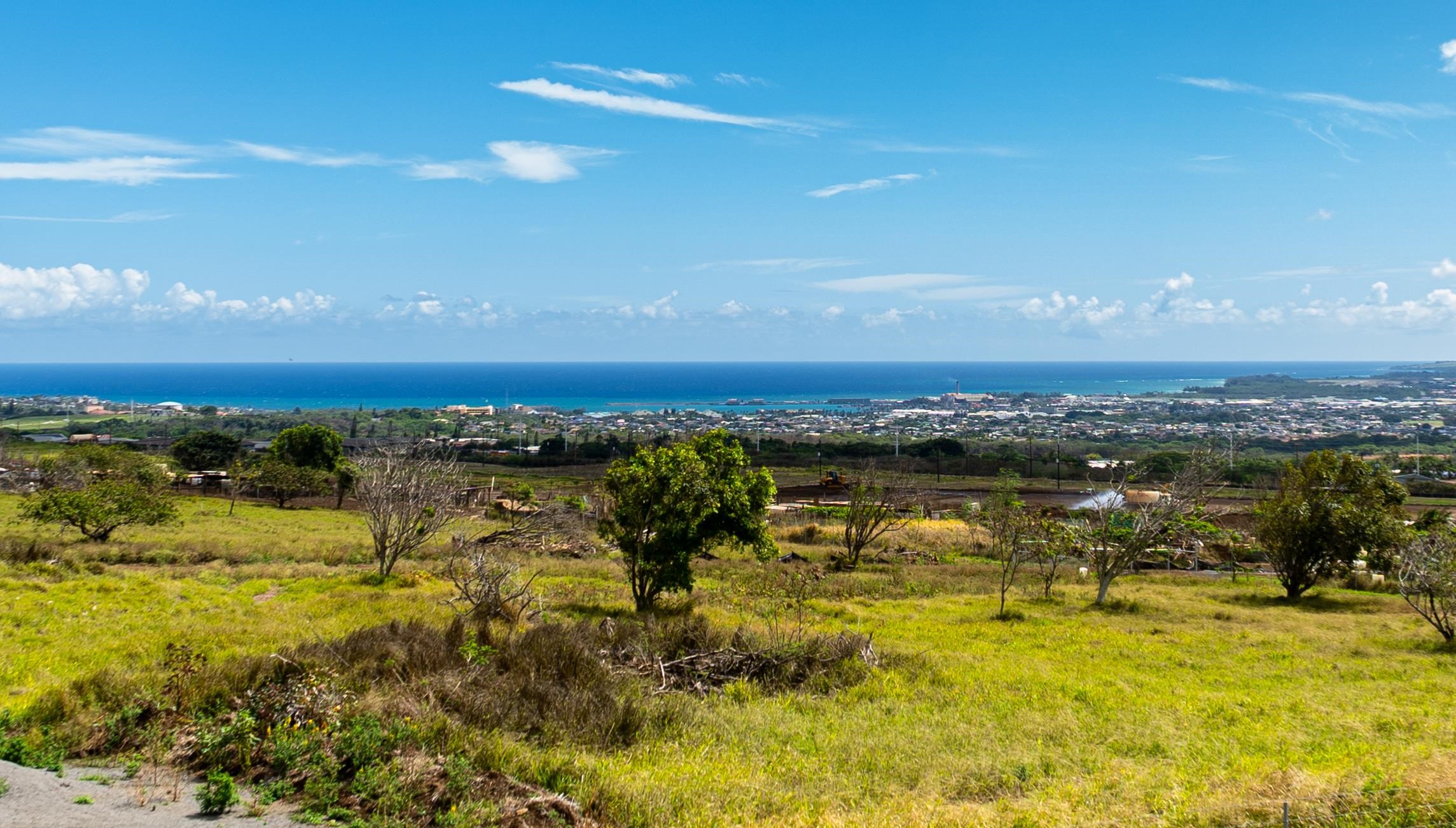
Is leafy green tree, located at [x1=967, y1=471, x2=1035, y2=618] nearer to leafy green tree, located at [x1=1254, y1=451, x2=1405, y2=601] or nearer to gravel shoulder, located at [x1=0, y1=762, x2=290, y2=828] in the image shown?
leafy green tree, located at [x1=1254, y1=451, x2=1405, y2=601]

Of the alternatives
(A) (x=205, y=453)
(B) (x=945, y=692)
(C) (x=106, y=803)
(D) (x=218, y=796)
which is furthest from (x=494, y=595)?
(A) (x=205, y=453)

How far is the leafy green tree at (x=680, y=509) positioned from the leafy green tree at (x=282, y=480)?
105ft

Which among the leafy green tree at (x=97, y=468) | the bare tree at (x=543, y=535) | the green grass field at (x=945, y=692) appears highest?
the leafy green tree at (x=97, y=468)

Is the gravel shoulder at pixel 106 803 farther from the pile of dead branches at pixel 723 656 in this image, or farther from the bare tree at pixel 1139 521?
the bare tree at pixel 1139 521

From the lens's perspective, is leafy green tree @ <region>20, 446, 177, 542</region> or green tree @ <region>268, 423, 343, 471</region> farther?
green tree @ <region>268, 423, 343, 471</region>

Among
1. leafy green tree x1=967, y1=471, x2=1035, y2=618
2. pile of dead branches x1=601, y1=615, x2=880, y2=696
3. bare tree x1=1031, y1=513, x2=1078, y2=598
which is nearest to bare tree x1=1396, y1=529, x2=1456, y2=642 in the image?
bare tree x1=1031, y1=513, x2=1078, y2=598

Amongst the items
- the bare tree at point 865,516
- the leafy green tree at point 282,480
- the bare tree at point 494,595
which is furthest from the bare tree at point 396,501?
the leafy green tree at point 282,480

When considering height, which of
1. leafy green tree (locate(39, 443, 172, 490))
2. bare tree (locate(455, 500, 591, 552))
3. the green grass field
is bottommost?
bare tree (locate(455, 500, 591, 552))

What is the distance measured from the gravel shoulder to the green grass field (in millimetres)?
2240

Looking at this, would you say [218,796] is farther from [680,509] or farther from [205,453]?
[205,453]

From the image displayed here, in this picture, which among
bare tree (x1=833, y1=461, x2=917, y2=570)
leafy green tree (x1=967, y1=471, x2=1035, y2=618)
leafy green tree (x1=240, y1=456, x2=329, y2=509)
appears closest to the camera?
leafy green tree (x1=967, y1=471, x2=1035, y2=618)

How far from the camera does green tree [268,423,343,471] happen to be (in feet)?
170

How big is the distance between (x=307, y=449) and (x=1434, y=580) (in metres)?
53.0

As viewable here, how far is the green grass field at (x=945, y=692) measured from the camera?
858 centimetres
